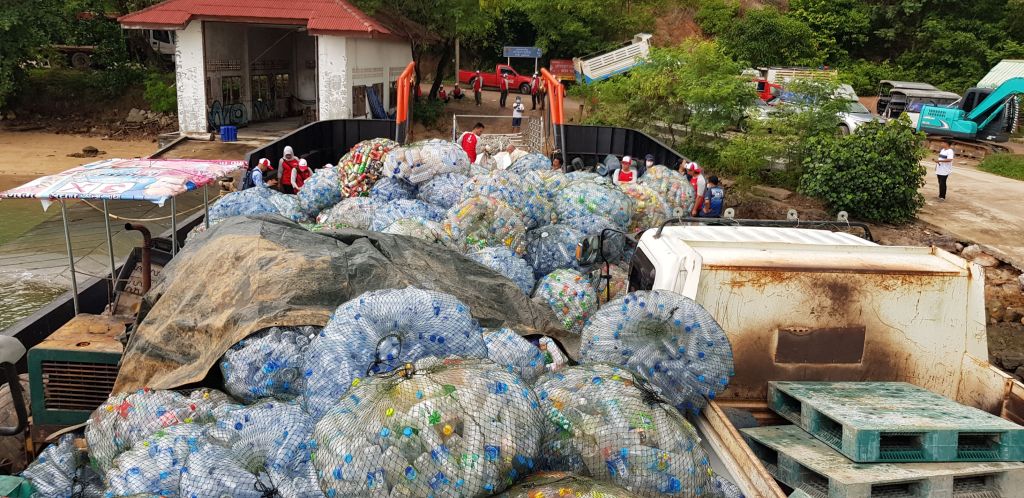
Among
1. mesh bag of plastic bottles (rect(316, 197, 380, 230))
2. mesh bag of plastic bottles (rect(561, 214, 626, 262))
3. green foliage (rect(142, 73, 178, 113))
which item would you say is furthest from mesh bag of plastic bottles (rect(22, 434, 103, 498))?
green foliage (rect(142, 73, 178, 113))

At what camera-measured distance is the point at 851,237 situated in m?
5.34

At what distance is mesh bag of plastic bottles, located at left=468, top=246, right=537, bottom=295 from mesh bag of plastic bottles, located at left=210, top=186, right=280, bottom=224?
2752mm

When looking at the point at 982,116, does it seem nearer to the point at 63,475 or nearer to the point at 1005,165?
the point at 1005,165

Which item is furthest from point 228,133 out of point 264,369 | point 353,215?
point 264,369

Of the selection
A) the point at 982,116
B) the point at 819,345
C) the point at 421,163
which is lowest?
the point at 819,345

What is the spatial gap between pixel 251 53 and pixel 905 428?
23.7 metres

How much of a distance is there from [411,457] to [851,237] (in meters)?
3.78

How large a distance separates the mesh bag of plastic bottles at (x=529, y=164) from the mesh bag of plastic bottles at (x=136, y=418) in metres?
7.16

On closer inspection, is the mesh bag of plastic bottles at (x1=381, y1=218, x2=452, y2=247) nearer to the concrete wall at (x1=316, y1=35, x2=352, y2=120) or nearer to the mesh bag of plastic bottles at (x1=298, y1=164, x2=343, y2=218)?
the mesh bag of plastic bottles at (x1=298, y1=164, x2=343, y2=218)

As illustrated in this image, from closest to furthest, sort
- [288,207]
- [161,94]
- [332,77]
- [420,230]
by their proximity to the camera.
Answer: [420,230] < [288,207] < [332,77] < [161,94]

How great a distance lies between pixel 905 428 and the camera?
132 inches

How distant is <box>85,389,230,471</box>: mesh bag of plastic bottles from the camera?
384 centimetres

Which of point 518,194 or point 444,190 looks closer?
point 518,194

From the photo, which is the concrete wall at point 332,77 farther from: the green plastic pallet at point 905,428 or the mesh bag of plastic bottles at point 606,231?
the green plastic pallet at point 905,428
